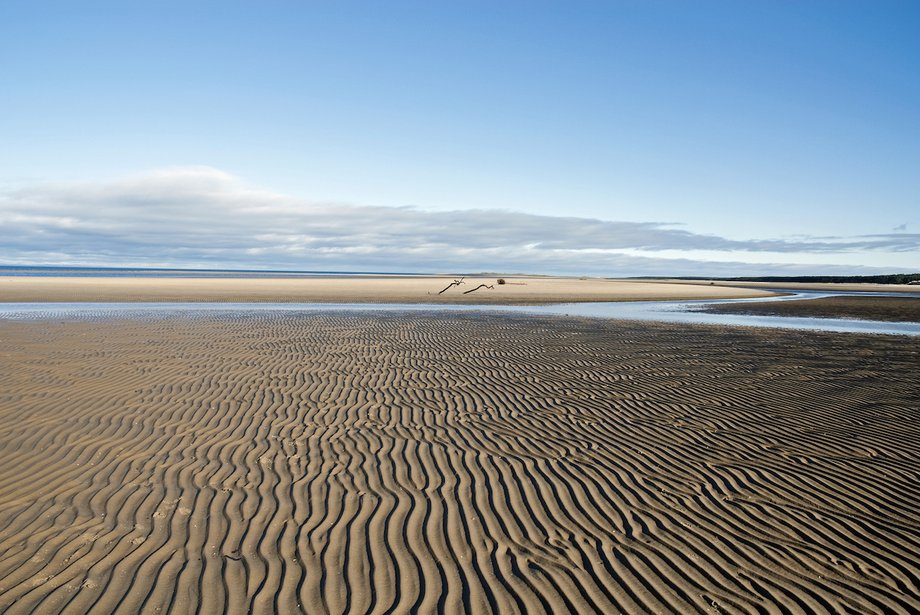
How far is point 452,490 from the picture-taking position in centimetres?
657

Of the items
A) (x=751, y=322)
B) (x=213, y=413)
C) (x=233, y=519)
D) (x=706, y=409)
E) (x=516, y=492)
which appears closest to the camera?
(x=233, y=519)

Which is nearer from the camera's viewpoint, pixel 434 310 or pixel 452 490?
pixel 452 490

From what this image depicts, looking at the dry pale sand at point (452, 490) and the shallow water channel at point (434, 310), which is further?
the shallow water channel at point (434, 310)

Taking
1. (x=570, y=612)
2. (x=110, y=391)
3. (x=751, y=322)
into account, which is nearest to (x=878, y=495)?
(x=570, y=612)

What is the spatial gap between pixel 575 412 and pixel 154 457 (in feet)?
20.7

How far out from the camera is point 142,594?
4.41m

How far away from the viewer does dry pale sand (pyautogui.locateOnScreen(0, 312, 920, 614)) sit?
4.59 m

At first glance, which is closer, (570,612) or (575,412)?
(570,612)

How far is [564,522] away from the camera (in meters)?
5.76

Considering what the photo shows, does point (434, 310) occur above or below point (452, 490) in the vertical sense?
above

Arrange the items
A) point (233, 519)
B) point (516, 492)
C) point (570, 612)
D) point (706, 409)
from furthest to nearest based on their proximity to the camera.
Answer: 1. point (706, 409)
2. point (516, 492)
3. point (233, 519)
4. point (570, 612)

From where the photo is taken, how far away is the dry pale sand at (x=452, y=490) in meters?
4.59

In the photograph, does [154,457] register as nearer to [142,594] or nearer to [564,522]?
[142,594]

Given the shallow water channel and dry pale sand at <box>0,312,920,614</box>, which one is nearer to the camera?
dry pale sand at <box>0,312,920,614</box>
